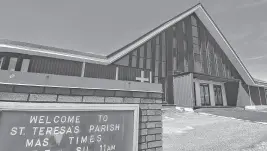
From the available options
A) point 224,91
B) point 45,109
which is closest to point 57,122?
point 45,109

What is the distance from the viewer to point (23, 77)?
1.73m

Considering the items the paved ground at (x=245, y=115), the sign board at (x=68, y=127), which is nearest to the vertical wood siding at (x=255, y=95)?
the paved ground at (x=245, y=115)

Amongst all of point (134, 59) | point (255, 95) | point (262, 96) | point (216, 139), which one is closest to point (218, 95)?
point (255, 95)

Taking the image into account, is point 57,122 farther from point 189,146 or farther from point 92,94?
point 189,146

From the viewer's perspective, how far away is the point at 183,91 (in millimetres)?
13117

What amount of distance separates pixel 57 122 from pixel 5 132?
0.52 m

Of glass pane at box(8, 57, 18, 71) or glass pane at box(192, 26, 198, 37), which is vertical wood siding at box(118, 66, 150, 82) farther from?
glass pane at box(192, 26, 198, 37)

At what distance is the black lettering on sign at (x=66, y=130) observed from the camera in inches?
64.2

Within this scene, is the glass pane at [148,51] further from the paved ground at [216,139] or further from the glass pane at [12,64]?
the glass pane at [12,64]

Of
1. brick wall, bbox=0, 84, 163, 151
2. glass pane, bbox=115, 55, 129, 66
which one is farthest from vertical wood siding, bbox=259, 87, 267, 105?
brick wall, bbox=0, 84, 163, 151

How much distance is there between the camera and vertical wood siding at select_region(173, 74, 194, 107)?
12.3 metres

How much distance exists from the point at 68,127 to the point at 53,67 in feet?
2.89

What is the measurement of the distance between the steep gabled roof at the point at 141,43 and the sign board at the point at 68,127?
900 centimetres

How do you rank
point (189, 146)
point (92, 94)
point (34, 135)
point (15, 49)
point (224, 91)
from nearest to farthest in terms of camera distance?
1. point (34, 135)
2. point (92, 94)
3. point (189, 146)
4. point (15, 49)
5. point (224, 91)
